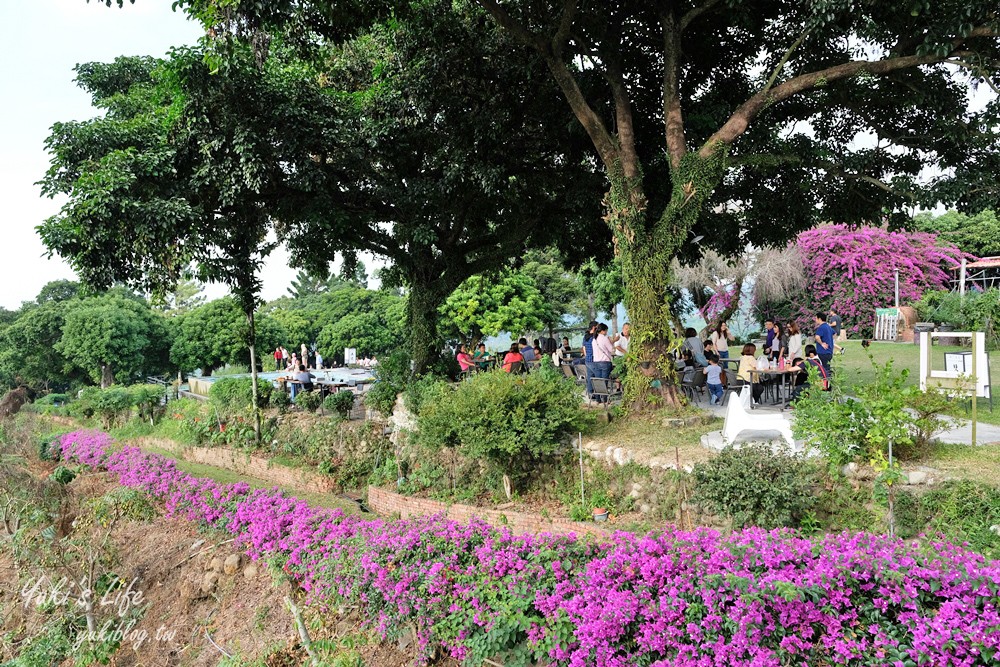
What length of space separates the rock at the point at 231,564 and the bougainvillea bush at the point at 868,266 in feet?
70.0

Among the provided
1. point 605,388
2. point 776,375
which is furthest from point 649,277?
point 776,375

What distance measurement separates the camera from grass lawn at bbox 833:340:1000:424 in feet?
31.4

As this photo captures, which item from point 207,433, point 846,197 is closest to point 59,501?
point 207,433

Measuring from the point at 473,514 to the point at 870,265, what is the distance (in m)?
20.8

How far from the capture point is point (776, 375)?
10766 millimetres

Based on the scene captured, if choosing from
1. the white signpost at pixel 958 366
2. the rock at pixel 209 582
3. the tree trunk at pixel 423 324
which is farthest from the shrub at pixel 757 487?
the tree trunk at pixel 423 324

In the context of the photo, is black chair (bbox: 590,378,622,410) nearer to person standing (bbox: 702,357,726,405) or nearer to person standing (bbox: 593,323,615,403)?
person standing (bbox: 593,323,615,403)

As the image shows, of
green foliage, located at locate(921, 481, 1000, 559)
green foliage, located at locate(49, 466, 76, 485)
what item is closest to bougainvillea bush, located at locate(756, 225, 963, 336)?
green foliage, located at locate(921, 481, 1000, 559)

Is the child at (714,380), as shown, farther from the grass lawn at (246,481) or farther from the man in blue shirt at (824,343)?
the grass lawn at (246,481)

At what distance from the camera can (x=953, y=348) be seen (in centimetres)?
1875

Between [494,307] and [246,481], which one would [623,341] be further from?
[494,307]

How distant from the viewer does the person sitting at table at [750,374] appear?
409 inches

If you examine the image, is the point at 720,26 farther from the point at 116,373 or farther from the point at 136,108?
the point at 116,373

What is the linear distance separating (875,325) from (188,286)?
45.5 m
